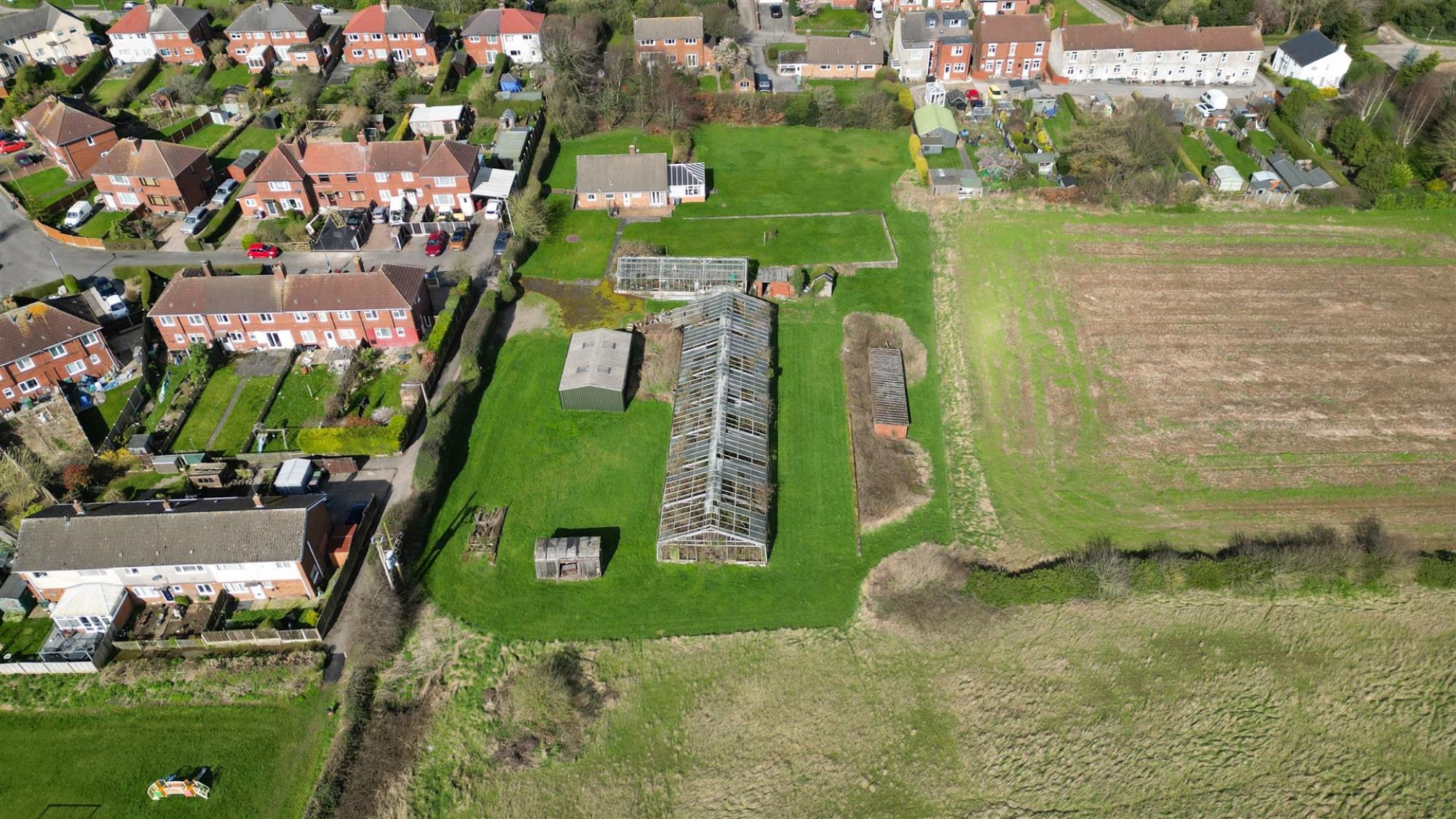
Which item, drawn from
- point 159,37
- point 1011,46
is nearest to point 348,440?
point 159,37

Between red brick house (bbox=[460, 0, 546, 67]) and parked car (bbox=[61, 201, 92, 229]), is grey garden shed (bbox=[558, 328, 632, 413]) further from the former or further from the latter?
red brick house (bbox=[460, 0, 546, 67])

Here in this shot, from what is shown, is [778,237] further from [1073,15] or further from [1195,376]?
[1073,15]

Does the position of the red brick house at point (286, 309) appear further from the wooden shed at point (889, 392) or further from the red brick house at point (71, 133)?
the red brick house at point (71, 133)

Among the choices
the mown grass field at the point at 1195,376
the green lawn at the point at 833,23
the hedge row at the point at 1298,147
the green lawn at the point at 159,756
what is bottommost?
the green lawn at the point at 159,756

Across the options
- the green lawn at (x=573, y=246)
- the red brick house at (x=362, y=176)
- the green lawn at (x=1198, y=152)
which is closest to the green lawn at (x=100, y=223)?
the red brick house at (x=362, y=176)

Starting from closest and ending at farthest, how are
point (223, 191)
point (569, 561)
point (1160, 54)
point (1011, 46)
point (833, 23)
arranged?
point (569, 561) < point (223, 191) < point (1160, 54) < point (1011, 46) < point (833, 23)

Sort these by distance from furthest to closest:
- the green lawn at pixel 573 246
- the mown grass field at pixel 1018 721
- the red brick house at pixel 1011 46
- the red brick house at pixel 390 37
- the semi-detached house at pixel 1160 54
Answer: the red brick house at pixel 390 37 → the red brick house at pixel 1011 46 → the semi-detached house at pixel 1160 54 → the green lawn at pixel 573 246 → the mown grass field at pixel 1018 721

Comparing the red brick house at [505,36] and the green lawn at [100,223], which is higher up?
the red brick house at [505,36]

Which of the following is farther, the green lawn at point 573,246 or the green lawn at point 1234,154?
the green lawn at point 1234,154
